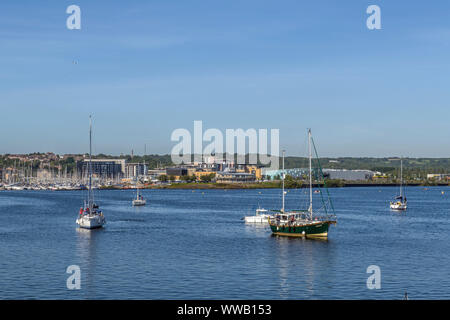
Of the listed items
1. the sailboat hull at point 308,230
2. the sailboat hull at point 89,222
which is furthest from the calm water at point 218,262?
the sailboat hull at point 89,222

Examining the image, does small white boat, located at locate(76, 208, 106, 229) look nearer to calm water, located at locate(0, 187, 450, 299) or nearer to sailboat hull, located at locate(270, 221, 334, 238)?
calm water, located at locate(0, 187, 450, 299)

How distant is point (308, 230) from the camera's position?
6053 centimetres

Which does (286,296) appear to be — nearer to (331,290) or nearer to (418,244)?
(331,290)

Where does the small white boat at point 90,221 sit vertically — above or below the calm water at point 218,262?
above

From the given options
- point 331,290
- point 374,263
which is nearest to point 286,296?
point 331,290

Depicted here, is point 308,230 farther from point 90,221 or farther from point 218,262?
point 90,221

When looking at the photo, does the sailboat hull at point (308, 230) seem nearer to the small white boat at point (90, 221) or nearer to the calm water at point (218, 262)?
the calm water at point (218, 262)

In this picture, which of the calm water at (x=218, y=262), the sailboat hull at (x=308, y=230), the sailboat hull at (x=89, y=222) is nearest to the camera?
the calm water at (x=218, y=262)

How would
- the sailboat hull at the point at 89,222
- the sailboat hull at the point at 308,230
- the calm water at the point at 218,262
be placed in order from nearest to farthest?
the calm water at the point at 218,262 → the sailboat hull at the point at 308,230 → the sailboat hull at the point at 89,222

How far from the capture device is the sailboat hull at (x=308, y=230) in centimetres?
5990

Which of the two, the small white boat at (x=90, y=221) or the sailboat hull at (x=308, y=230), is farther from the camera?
the small white boat at (x=90, y=221)

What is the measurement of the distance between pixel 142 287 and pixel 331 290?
1136 cm

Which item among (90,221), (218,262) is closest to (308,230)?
(218,262)
